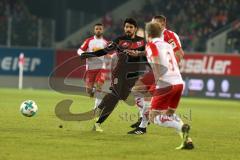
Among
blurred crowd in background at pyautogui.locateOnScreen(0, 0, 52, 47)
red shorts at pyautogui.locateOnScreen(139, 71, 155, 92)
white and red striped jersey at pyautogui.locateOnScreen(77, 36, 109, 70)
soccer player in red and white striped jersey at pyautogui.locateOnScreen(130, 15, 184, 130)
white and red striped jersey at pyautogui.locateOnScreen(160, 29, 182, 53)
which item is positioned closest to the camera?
soccer player in red and white striped jersey at pyautogui.locateOnScreen(130, 15, 184, 130)

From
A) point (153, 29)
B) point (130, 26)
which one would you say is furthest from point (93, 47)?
point (153, 29)

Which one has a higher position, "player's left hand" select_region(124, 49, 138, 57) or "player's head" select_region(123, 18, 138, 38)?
"player's head" select_region(123, 18, 138, 38)

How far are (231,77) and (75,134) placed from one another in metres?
17.1

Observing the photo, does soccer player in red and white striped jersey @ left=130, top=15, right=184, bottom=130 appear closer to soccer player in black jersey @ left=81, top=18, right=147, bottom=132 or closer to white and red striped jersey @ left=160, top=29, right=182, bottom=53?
white and red striped jersey @ left=160, top=29, right=182, bottom=53

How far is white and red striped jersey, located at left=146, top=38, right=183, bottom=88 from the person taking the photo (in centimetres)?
1104

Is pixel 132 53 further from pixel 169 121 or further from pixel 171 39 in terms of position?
pixel 169 121

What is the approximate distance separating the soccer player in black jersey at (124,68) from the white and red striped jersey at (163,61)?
2.57 metres

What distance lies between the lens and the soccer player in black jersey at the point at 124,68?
45.4 feet

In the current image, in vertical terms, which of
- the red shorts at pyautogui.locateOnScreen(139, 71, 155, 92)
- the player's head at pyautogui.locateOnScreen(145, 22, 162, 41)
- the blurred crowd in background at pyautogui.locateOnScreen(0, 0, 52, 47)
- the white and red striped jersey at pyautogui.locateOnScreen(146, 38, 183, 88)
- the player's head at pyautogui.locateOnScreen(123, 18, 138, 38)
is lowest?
the red shorts at pyautogui.locateOnScreen(139, 71, 155, 92)

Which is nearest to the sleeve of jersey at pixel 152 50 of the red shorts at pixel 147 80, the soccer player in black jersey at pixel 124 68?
the soccer player in black jersey at pixel 124 68

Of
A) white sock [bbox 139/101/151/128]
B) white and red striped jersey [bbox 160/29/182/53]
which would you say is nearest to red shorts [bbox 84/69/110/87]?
white sock [bbox 139/101/151/128]

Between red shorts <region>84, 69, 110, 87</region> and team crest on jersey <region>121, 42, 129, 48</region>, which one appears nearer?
team crest on jersey <region>121, 42, 129, 48</region>

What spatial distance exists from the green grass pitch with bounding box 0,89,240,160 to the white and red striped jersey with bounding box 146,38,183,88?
48.9 inches

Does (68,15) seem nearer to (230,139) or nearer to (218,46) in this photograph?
(218,46)
